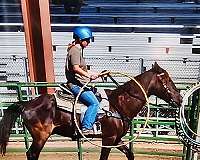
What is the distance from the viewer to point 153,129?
9000 mm

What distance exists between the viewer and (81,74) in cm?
642

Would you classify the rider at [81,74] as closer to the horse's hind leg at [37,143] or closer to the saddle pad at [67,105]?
the saddle pad at [67,105]

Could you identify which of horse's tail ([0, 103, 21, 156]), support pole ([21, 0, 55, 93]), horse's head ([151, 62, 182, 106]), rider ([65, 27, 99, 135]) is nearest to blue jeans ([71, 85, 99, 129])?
rider ([65, 27, 99, 135])

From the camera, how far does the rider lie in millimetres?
6352

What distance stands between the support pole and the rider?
3.98 m

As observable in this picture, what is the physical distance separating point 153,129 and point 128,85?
261 centimetres

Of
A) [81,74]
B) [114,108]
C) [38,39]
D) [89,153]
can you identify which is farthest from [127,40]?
[81,74]

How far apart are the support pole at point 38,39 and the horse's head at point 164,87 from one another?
4.64 metres

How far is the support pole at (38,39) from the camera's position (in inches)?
410

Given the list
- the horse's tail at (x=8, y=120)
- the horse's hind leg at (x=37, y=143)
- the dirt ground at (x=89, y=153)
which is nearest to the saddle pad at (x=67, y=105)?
the horse's hind leg at (x=37, y=143)

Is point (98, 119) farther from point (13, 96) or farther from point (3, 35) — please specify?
point (3, 35)

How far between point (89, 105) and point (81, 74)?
2.01ft

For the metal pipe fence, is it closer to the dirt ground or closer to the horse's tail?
the dirt ground

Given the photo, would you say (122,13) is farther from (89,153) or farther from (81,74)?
(81,74)
